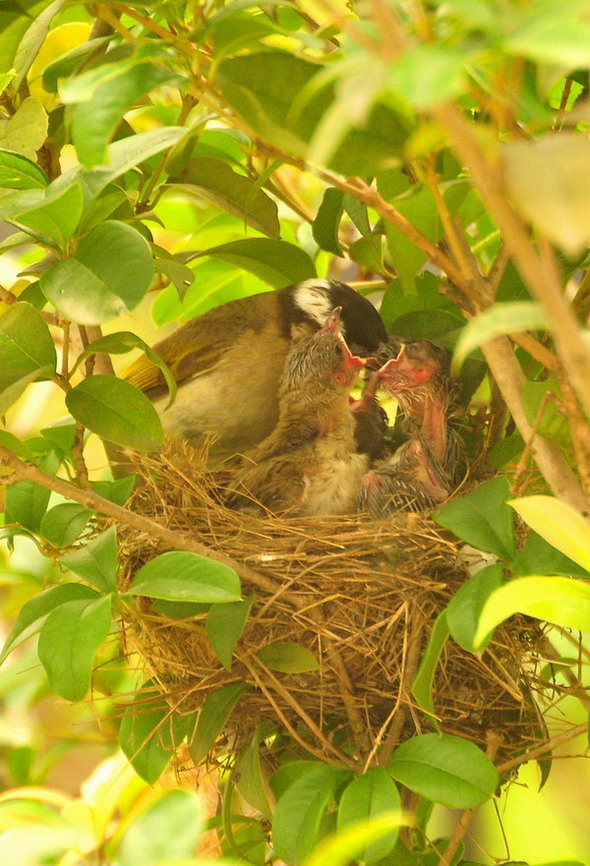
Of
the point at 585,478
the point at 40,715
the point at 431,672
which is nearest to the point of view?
the point at 585,478

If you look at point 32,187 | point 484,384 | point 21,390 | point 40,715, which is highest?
point 32,187

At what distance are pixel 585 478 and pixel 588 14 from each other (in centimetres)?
31

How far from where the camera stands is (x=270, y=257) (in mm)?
1381

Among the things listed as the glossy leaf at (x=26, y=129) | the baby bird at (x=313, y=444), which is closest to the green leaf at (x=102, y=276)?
the glossy leaf at (x=26, y=129)

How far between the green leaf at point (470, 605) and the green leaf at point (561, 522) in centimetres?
15

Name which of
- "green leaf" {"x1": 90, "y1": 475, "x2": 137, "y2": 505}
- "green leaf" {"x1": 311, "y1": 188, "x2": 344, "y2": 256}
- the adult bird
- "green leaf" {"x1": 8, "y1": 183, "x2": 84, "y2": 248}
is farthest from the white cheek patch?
"green leaf" {"x1": 8, "y1": 183, "x2": 84, "y2": 248}

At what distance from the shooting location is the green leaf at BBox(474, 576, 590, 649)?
0.73 m

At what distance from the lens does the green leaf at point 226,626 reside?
1080 mm

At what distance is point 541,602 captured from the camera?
81 cm

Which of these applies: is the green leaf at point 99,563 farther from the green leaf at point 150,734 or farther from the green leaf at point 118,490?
the green leaf at point 150,734

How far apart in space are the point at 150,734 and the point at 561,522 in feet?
2.19

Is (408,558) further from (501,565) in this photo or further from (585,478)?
(585,478)

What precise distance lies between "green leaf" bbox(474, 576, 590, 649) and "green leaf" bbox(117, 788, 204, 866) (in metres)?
0.22

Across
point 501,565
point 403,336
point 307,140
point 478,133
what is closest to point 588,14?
point 478,133
